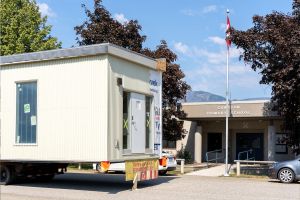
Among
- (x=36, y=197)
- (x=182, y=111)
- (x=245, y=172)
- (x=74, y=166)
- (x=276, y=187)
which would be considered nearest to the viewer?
(x=36, y=197)

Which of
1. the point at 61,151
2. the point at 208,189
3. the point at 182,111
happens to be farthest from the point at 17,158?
the point at 182,111

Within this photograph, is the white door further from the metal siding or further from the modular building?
the modular building

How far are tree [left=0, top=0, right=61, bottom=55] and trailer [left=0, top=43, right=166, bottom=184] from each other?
657 inches

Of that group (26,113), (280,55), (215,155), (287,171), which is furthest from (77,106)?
(215,155)

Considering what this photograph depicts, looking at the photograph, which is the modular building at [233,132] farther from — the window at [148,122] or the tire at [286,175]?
the window at [148,122]

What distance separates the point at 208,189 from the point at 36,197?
17.5ft

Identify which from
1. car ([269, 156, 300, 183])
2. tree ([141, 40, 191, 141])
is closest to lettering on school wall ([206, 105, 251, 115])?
tree ([141, 40, 191, 141])

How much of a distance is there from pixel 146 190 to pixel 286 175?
5950mm

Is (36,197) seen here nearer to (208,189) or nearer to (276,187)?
(208,189)

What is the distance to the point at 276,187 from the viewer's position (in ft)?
53.9

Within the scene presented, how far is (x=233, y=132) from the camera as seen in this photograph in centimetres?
3300

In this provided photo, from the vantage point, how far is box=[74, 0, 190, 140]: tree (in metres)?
26.4

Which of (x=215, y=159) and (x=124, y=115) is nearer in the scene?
(x=124, y=115)

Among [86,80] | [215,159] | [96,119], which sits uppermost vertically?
[86,80]
